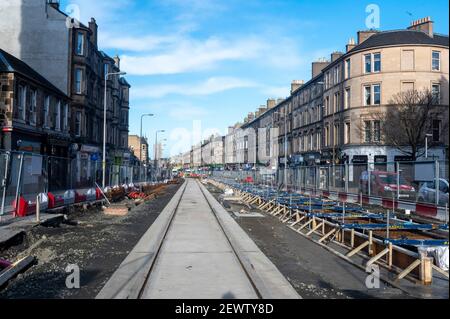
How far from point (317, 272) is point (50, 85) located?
104ft

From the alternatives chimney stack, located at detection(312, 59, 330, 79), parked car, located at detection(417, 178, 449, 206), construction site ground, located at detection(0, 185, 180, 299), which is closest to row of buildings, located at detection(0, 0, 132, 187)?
construction site ground, located at detection(0, 185, 180, 299)

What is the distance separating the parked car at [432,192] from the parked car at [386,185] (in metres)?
0.65

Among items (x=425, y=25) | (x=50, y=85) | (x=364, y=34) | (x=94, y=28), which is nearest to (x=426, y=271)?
(x=50, y=85)

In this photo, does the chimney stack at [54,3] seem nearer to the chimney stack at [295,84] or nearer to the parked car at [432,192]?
the parked car at [432,192]

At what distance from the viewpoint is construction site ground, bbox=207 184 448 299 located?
7539 millimetres

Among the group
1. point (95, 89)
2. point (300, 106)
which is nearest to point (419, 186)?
point (95, 89)

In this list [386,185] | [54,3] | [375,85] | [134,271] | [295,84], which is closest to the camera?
[134,271]

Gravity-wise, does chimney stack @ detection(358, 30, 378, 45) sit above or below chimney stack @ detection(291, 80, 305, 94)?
above

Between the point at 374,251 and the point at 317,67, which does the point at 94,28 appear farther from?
the point at 374,251

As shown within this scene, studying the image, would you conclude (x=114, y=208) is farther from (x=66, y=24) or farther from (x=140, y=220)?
(x=66, y=24)

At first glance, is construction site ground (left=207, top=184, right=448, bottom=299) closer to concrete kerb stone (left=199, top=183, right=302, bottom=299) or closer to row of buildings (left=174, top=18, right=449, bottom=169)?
concrete kerb stone (left=199, top=183, right=302, bottom=299)

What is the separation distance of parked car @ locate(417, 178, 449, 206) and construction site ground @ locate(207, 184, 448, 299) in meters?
4.98

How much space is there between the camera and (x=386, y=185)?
62.4ft

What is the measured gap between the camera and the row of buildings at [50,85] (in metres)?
27.9
